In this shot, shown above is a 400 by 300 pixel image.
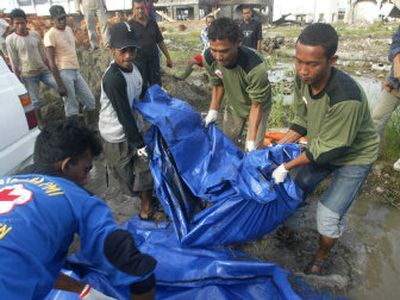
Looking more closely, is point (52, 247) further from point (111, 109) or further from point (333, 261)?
point (333, 261)

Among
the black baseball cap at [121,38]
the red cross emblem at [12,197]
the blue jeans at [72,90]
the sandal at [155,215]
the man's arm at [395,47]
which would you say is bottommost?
the sandal at [155,215]

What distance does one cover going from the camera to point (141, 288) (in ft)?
4.17

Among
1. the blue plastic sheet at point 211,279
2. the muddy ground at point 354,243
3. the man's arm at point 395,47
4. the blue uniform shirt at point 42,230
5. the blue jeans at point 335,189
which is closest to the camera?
the blue uniform shirt at point 42,230

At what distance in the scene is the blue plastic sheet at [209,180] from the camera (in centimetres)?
211

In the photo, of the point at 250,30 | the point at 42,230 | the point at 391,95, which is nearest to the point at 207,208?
the point at 42,230

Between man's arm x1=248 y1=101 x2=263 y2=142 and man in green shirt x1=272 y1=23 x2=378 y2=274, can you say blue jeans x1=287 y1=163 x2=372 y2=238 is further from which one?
man's arm x1=248 y1=101 x2=263 y2=142

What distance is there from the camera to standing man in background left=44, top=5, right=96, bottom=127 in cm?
457

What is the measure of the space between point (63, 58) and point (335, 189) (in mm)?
4053

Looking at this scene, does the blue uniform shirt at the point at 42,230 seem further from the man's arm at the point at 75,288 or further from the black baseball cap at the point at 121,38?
the black baseball cap at the point at 121,38

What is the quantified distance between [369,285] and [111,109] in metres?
2.28

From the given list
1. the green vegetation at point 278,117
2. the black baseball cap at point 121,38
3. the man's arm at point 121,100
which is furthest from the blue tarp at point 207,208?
the green vegetation at point 278,117

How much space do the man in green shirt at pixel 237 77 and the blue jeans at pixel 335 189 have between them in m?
0.66

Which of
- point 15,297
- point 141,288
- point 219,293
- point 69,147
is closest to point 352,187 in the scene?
point 219,293

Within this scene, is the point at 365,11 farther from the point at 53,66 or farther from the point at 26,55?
the point at 26,55
